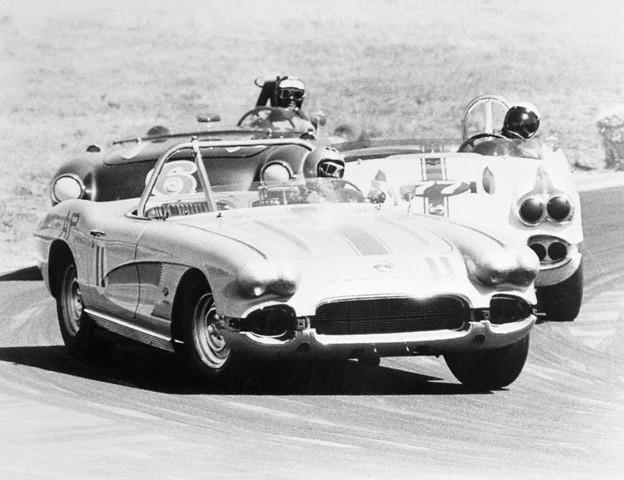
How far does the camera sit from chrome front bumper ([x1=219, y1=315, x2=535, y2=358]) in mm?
7348

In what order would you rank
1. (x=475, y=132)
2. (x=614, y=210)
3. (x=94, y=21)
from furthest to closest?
(x=94, y=21)
(x=614, y=210)
(x=475, y=132)

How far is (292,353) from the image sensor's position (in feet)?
24.2

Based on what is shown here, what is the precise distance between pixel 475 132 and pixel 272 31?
53.3 m

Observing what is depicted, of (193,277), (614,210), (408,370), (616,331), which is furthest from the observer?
(614,210)

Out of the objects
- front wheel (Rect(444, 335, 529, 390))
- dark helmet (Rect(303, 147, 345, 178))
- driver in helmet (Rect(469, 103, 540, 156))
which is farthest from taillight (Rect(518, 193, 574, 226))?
Result: front wheel (Rect(444, 335, 529, 390))

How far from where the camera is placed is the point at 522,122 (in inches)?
452

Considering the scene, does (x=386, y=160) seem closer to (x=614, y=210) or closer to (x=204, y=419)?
(x=204, y=419)

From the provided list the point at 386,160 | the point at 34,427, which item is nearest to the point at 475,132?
the point at 386,160

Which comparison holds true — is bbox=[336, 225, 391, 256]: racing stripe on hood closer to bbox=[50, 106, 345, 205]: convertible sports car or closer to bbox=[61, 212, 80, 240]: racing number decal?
bbox=[61, 212, 80, 240]: racing number decal

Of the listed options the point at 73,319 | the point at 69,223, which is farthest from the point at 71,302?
the point at 69,223

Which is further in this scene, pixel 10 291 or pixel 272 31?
pixel 272 31

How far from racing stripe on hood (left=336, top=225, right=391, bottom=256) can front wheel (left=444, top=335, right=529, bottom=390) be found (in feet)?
2.24

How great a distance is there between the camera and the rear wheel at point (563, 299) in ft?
33.9

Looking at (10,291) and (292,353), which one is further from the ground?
(292,353)
